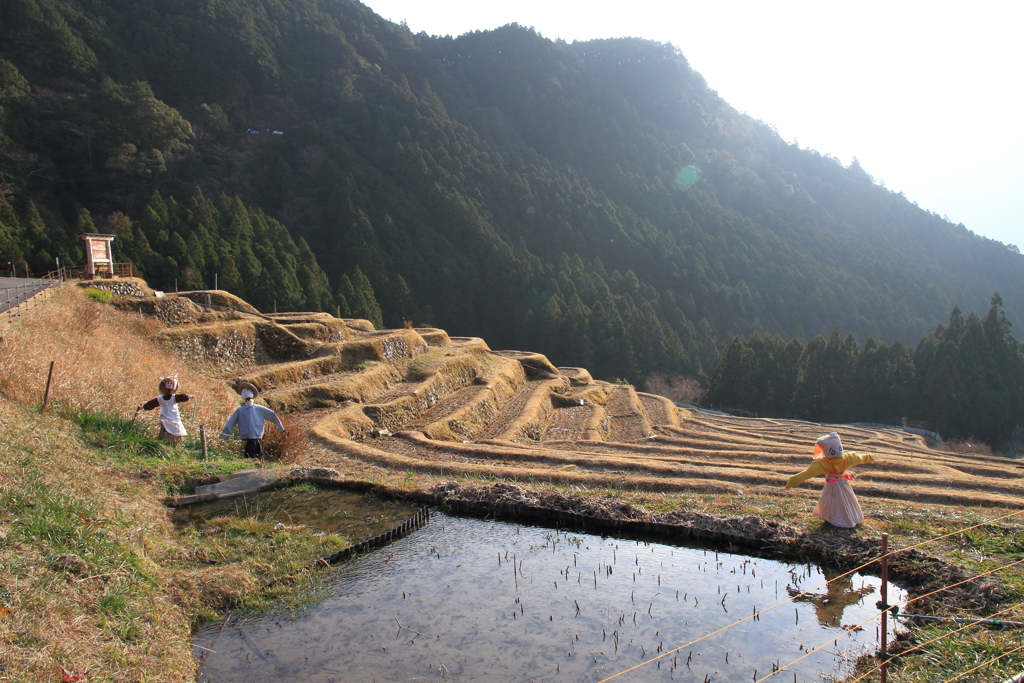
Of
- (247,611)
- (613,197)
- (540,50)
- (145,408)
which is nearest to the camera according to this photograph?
(247,611)

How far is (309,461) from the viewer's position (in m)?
12.9

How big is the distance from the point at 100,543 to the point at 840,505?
975 cm

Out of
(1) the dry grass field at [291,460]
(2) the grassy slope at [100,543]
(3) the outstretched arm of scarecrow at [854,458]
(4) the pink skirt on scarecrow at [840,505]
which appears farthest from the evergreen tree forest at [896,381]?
(2) the grassy slope at [100,543]

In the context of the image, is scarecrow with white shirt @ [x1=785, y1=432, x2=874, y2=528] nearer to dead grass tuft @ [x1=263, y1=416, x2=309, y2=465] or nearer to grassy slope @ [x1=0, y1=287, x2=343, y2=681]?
grassy slope @ [x1=0, y1=287, x2=343, y2=681]

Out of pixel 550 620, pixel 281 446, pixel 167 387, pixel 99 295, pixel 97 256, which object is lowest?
pixel 550 620

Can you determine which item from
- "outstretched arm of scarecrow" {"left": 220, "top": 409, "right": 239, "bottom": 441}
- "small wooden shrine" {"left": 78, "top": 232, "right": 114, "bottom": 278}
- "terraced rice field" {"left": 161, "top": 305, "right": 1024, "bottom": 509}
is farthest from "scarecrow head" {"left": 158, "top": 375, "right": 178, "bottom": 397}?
"small wooden shrine" {"left": 78, "top": 232, "right": 114, "bottom": 278}

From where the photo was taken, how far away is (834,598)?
24.1ft

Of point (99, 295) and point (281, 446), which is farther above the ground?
point (99, 295)

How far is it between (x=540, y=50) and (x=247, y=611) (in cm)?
14881

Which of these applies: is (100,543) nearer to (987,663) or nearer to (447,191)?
(987,663)

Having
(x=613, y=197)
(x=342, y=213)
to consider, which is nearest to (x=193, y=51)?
(x=342, y=213)

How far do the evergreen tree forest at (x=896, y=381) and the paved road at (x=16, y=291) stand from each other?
47007 mm

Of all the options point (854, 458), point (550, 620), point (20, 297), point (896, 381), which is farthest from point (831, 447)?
point (896, 381)

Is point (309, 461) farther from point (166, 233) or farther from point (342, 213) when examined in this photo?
point (342, 213)
